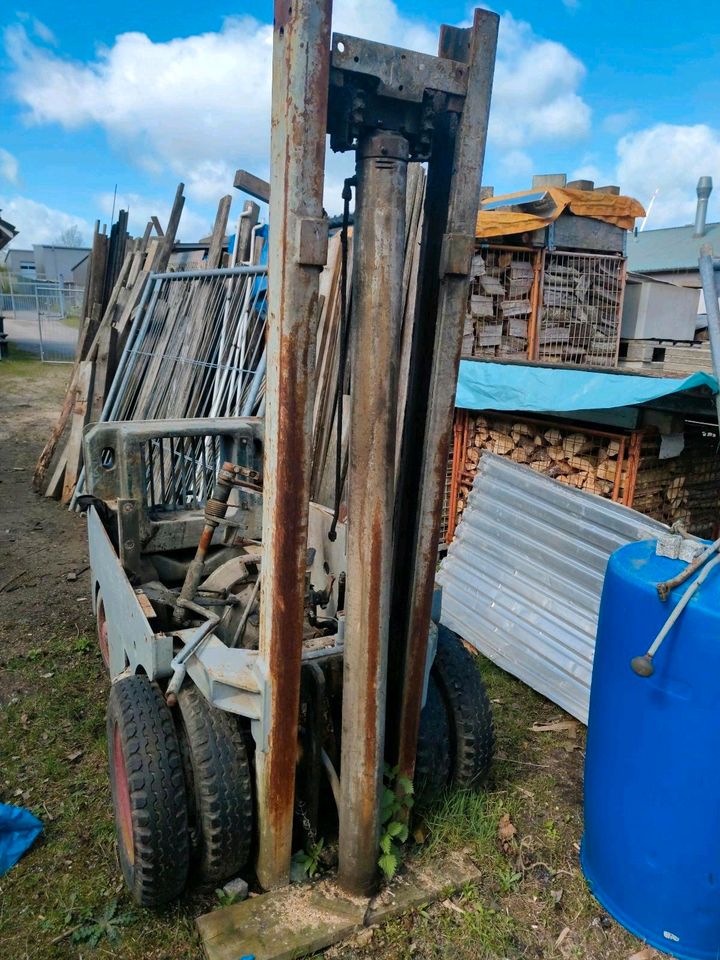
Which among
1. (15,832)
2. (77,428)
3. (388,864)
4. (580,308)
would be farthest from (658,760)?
(580,308)

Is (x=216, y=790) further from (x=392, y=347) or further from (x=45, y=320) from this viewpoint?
(x=45, y=320)

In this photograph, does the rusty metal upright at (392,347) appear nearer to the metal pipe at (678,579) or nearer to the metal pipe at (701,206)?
the metal pipe at (678,579)

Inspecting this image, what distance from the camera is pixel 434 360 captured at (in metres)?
2.29

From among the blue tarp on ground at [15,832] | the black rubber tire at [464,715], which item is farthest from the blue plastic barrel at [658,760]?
the blue tarp on ground at [15,832]

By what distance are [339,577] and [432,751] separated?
2.87 feet

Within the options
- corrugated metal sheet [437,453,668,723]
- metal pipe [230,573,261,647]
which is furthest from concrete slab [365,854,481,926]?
corrugated metal sheet [437,453,668,723]

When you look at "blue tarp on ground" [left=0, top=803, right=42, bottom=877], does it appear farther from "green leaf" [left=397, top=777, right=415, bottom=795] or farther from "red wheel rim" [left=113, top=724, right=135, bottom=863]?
"green leaf" [left=397, top=777, right=415, bottom=795]

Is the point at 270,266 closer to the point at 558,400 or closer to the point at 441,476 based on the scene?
the point at 441,476

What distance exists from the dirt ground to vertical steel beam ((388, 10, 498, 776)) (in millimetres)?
570

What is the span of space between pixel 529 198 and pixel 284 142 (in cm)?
769

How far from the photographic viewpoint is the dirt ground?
244 cm

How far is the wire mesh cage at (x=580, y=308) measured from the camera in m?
8.95

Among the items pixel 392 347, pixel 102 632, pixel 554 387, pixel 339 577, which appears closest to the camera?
pixel 392 347

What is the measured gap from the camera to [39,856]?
111 inches
